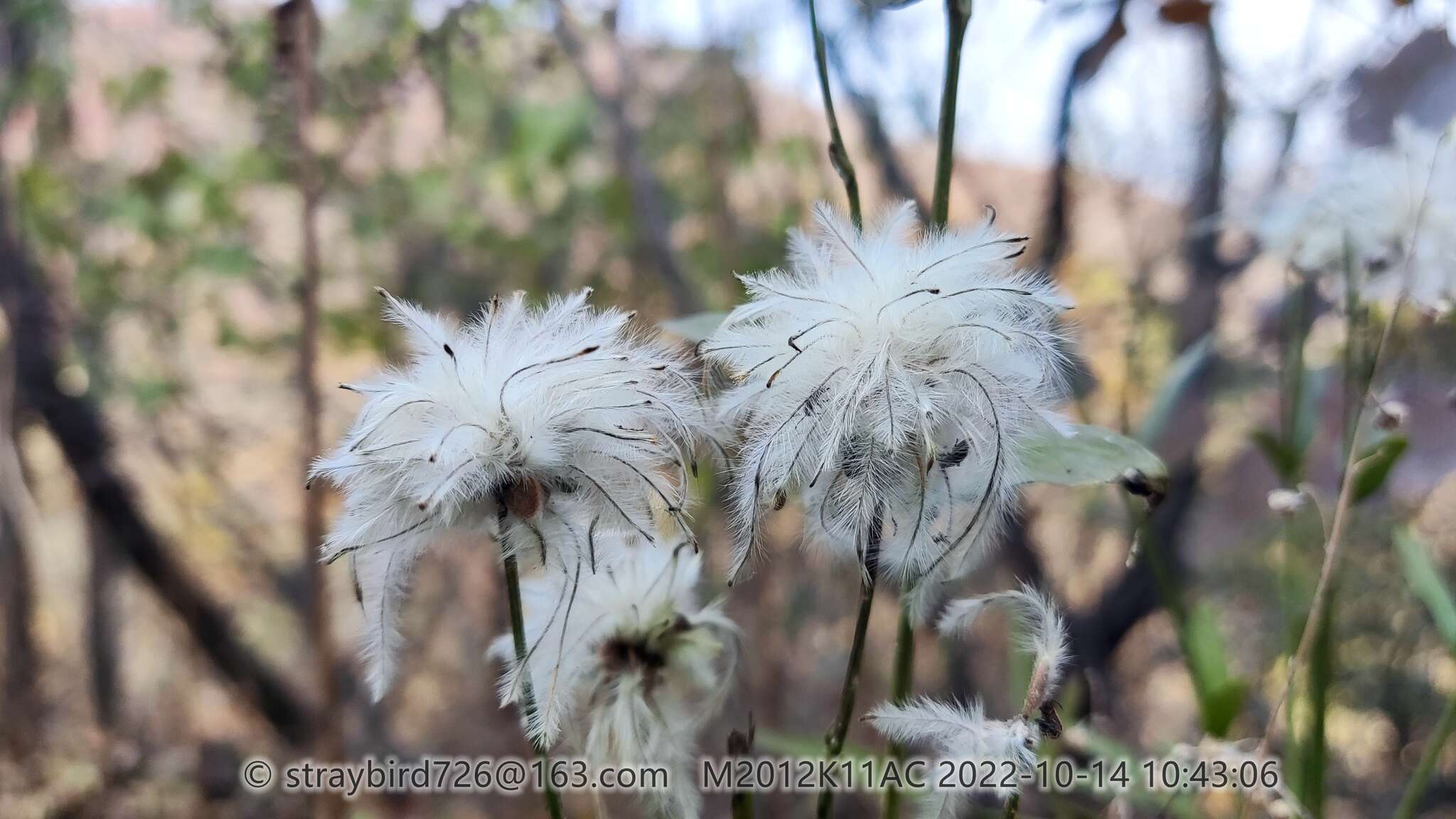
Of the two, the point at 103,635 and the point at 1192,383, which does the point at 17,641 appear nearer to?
the point at 103,635

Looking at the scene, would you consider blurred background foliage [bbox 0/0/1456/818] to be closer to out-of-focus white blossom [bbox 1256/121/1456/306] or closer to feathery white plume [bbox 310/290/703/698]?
out-of-focus white blossom [bbox 1256/121/1456/306]

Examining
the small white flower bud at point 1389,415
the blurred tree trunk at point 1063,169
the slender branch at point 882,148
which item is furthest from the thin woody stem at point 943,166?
the slender branch at point 882,148

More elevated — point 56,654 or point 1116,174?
point 1116,174

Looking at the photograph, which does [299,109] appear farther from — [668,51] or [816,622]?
[816,622]

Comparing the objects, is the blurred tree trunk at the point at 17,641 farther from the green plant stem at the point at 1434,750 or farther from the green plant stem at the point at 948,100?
the green plant stem at the point at 1434,750

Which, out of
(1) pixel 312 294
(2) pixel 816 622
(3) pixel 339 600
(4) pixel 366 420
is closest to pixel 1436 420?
(4) pixel 366 420

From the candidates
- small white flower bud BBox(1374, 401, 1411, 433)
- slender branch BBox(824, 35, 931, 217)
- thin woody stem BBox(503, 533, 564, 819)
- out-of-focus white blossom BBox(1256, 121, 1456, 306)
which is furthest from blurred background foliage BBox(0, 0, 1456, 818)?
thin woody stem BBox(503, 533, 564, 819)

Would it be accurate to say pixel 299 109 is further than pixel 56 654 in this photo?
No
